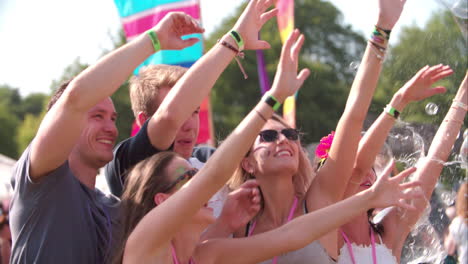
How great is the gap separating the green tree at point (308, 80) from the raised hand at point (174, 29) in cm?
339

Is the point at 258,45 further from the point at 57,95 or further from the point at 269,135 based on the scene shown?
the point at 57,95

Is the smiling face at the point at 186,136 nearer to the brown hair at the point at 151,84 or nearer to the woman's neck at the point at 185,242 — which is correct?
the brown hair at the point at 151,84

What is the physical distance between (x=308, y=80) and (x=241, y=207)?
415cm

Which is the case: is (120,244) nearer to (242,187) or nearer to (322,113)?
(242,187)

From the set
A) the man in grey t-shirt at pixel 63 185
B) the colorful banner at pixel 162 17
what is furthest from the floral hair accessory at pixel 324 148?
the colorful banner at pixel 162 17

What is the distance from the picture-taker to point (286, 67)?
2275 mm

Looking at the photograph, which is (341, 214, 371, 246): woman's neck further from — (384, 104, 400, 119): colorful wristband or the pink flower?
(384, 104, 400, 119): colorful wristband

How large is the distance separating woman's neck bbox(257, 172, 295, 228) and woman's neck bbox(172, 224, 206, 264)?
52cm

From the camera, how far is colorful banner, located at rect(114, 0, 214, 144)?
582 cm

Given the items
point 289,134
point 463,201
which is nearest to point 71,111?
point 289,134

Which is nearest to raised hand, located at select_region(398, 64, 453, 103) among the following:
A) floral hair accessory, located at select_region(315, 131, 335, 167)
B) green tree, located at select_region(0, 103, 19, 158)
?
floral hair accessory, located at select_region(315, 131, 335, 167)

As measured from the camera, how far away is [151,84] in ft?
9.99

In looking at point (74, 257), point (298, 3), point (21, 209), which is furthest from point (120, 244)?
point (298, 3)

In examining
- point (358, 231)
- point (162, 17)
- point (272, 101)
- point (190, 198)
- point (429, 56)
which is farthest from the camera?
point (162, 17)
